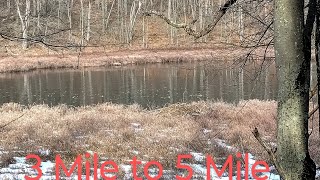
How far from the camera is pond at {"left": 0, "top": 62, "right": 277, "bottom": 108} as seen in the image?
57.5 feet

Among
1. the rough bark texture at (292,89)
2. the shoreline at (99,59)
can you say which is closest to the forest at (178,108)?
the rough bark texture at (292,89)

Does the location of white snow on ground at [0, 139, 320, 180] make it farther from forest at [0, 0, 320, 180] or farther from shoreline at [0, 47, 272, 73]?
shoreline at [0, 47, 272, 73]

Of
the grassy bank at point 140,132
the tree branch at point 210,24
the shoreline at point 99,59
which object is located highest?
the tree branch at point 210,24

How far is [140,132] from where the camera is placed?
953 centimetres

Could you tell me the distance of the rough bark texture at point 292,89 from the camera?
1979 millimetres

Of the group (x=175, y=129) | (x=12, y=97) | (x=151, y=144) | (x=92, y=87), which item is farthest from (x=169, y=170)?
(x=92, y=87)

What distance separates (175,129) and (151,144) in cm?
190

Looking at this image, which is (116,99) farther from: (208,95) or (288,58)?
(288,58)

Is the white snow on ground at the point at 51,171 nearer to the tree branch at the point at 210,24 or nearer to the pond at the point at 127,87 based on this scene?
the tree branch at the point at 210,24

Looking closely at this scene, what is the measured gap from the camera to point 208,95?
59.6ft

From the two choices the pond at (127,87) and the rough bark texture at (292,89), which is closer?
the rough bark texture at (292,89)

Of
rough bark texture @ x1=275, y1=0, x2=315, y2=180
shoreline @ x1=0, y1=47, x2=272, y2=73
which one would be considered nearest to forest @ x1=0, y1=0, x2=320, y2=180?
rough bark texture @ x1=275, y1=0, x2=315, y2=180

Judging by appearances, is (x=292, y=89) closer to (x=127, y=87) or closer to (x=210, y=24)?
(x=210, y=24)

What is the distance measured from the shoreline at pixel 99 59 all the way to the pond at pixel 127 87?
7.57ft
